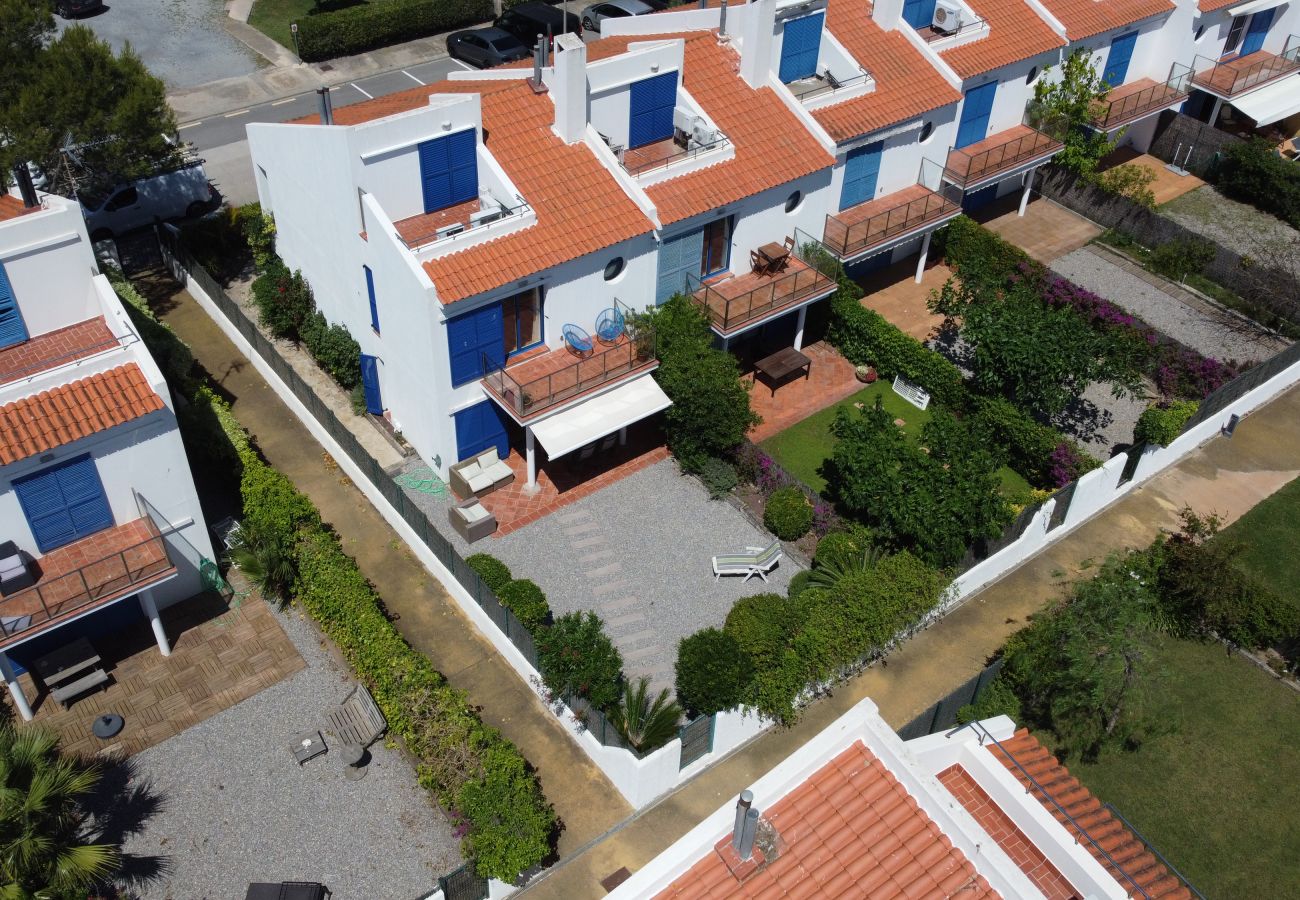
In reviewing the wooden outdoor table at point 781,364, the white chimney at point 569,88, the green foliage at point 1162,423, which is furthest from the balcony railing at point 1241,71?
the white chimney at point 569,88

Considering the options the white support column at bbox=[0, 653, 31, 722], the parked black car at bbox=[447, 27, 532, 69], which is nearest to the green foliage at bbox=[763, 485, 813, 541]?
the white support column at bbox=[0, 653, 31, 722]

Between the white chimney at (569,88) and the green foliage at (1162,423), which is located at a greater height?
the white chimney at (569,88)

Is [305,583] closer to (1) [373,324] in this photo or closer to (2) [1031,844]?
(1) [373,324]

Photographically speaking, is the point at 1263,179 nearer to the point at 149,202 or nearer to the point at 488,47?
the point at 488,47

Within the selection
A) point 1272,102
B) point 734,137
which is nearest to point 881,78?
point 734,137

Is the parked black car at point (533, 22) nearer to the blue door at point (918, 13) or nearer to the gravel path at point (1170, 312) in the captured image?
the blue door at point (918, 13)

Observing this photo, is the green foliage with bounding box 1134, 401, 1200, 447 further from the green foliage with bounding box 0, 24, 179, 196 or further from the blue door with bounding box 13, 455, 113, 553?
the green foliage with bounding box 0, 24, 179, 196
